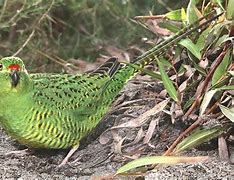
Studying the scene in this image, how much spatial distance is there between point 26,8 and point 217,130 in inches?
79.2

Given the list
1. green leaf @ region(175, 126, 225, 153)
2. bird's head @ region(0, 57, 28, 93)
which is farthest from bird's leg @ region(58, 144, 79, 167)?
green leaf @ region(175, 126, 225, 153)

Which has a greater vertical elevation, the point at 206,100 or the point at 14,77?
the point at 14,77

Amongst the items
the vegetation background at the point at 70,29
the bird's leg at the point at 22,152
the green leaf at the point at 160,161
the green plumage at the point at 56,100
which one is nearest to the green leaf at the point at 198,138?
the green leaf at the point at 160,161

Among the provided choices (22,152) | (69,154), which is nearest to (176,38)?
(69,154)

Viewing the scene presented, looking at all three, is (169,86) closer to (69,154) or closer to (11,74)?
(69,154)

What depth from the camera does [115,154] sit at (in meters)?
2.77

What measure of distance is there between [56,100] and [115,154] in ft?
1.14

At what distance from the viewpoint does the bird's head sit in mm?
A: 2602

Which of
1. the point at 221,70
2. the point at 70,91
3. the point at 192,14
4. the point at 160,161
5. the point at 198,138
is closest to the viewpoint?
the point at 160,161

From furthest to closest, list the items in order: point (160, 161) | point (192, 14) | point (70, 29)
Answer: point (70, 29), point (192, 14), point (160, 161)

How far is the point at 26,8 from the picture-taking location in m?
4.20

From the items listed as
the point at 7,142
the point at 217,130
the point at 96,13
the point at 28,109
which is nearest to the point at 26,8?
the point at 96,13

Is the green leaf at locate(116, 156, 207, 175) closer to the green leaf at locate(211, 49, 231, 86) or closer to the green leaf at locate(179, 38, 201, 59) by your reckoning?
the green leaf at locate(211, 49, 231, 86)

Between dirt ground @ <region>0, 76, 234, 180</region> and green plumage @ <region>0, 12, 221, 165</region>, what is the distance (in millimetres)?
98
